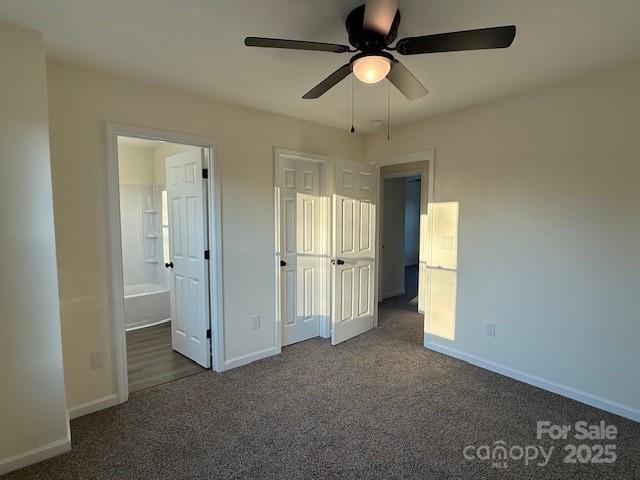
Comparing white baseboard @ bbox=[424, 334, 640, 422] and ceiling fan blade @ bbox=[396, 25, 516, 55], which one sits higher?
ceiling fan blade @ bbox=[396, 25, 516, 55]

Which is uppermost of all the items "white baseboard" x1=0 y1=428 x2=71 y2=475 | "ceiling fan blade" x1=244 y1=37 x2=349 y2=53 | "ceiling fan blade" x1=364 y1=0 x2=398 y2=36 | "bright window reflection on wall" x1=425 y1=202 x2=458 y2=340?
"ceiling fan blade" x1=364 y1=0 x2=398 y2=36

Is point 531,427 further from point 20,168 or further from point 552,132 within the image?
point 20,168

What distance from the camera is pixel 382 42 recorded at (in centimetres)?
157

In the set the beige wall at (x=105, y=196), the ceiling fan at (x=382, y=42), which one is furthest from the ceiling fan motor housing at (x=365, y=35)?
the beige wall at (x=105, y=196)

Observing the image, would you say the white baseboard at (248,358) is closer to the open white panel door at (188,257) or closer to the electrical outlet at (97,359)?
the open white panel door at (188,257)

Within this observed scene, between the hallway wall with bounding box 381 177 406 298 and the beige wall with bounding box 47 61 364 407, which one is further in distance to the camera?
the hallway wall with bounding box 381 177 406 298

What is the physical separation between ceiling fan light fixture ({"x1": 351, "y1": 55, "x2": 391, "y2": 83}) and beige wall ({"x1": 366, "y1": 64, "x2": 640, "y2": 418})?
1854 mm

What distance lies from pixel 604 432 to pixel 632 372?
1.59ft

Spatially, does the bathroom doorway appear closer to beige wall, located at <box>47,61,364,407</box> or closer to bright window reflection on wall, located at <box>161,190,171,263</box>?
bright window reflection on wall, located at <box>161,190,171,263</box>

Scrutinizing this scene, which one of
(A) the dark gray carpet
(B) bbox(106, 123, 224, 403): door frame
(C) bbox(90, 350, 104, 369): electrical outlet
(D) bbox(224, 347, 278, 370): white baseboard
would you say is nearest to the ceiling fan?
(B) bbox(106, 123, 224, 403): door frame

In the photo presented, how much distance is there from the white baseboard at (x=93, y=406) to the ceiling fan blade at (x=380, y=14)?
9.66ft

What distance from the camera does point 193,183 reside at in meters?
3.14

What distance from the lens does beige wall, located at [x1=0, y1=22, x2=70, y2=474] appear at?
5.91 feet

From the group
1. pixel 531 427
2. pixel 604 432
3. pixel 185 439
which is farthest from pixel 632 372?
pixel 185 439
